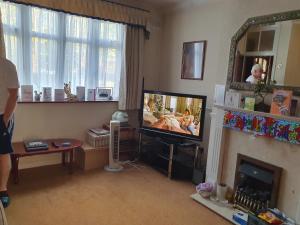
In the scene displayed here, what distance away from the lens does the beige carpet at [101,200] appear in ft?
7.39

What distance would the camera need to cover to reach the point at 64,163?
342 cm

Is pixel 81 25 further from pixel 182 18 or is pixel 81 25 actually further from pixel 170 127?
pixel 170 127

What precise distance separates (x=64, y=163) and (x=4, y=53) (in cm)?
159

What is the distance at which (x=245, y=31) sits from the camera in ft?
8.49

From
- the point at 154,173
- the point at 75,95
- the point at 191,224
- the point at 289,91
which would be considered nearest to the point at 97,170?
the point at 154,173

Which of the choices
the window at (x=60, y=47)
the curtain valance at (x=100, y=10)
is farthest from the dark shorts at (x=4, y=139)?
the curtain valance at (x=100, y=10)

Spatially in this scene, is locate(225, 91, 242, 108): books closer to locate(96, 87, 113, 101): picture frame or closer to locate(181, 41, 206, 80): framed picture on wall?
locate(181, 41, 206, 80): framed picture on wall

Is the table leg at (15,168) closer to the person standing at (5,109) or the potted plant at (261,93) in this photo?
the person standing at (5,109)

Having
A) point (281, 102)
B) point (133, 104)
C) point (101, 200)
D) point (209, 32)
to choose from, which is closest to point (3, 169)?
point (101, 200)

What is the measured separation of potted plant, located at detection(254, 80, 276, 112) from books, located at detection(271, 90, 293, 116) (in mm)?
145

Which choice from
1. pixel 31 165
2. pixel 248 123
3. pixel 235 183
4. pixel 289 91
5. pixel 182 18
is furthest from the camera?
pixel 182 18

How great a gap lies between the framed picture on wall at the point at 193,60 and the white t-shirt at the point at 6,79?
→ 2309 millimetres

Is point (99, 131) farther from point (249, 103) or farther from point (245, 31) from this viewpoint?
point (245, 31)

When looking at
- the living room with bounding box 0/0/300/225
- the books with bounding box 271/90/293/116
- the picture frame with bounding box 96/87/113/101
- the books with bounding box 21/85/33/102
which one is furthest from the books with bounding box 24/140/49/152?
the books with bounding box 271/90/293/116
